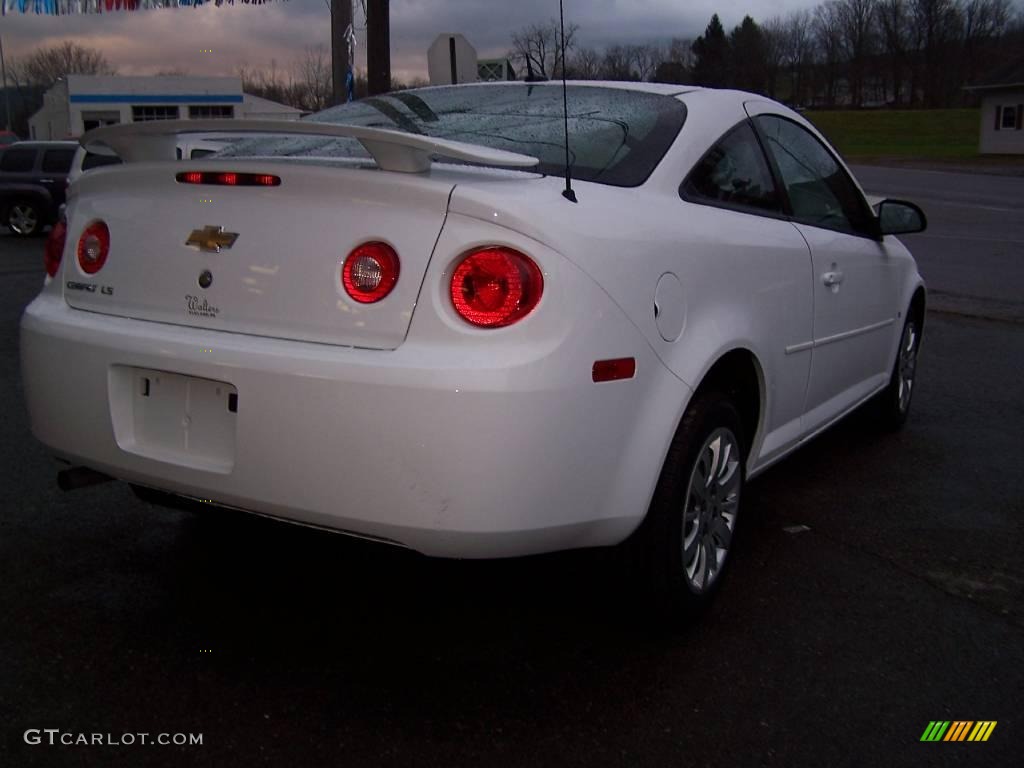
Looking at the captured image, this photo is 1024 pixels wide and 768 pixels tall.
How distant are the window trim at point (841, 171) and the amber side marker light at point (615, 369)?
1.51 metres

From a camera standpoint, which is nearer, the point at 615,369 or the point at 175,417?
the point at 615,369

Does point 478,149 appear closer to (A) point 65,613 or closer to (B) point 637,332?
(B) point 637,332

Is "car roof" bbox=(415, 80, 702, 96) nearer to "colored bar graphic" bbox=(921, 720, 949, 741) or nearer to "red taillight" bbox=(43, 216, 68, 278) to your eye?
"red taillight" bbox=(43, 216, 68, 278)

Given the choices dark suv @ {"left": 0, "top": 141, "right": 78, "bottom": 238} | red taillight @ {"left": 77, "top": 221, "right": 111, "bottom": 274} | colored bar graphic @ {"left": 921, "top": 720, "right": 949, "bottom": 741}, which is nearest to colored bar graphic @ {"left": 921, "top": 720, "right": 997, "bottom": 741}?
colored bar graphic @ {"left": 921, "top": 720, "right": 949, "bottom": 741}

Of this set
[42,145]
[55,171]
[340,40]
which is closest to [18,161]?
[42,145]

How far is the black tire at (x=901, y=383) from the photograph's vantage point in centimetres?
540

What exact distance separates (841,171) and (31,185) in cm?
1892

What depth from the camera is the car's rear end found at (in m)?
2.50

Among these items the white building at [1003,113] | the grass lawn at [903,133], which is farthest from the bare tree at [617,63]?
the white building at [1003,113]

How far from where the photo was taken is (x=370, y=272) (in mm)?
2631

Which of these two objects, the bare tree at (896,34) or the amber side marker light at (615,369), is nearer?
the amber side marker light at (615,369)

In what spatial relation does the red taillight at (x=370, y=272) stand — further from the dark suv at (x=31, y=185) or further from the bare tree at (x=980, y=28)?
the bare tree at (x=980, y=28)

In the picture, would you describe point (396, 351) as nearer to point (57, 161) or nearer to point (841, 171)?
point (841, 171)

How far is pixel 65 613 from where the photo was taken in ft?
10.6
